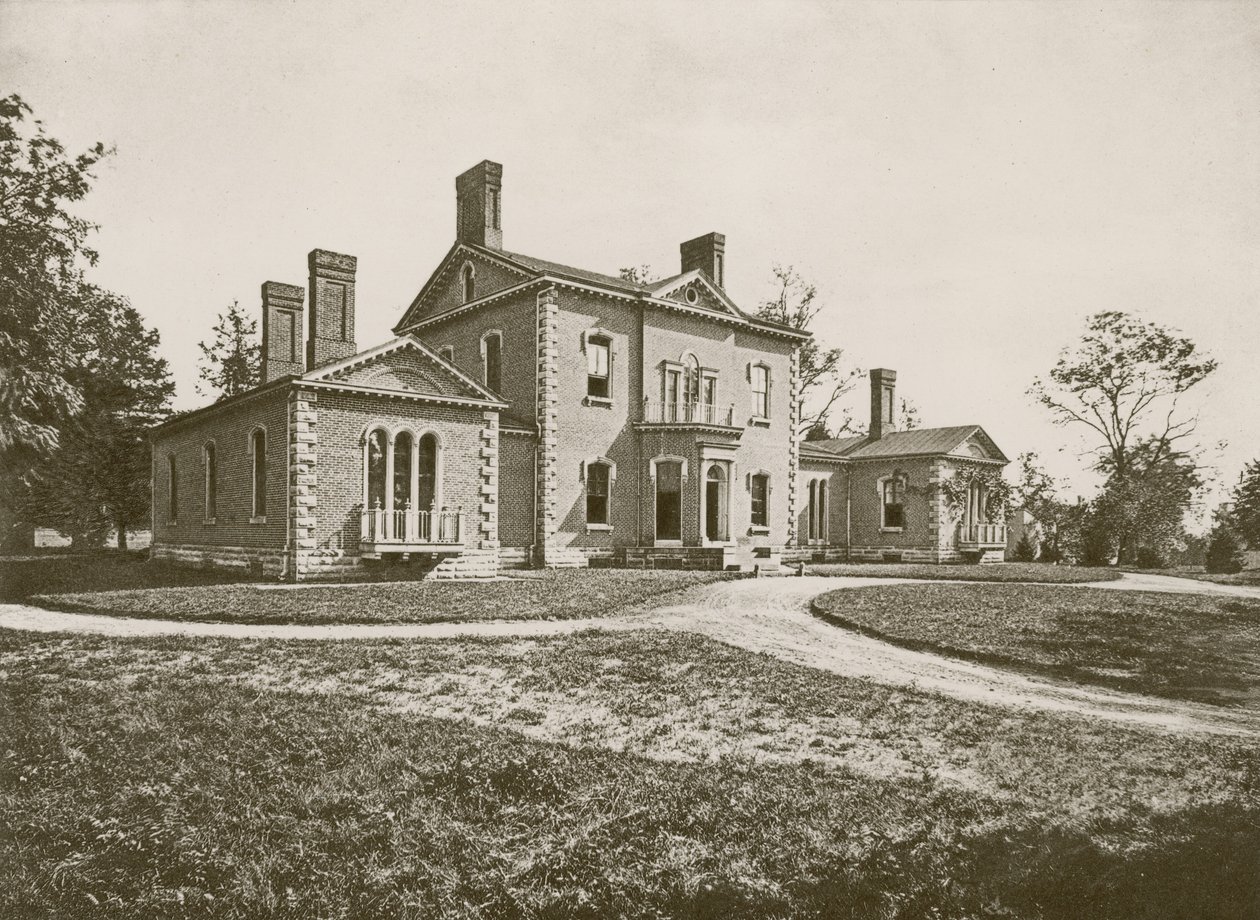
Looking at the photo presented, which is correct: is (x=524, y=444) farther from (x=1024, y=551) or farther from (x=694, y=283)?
(x=1024, y=551)

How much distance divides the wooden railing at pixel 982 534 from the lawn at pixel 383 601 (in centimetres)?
2190

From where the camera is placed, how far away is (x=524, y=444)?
26.0m

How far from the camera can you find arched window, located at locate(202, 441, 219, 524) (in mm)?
24578

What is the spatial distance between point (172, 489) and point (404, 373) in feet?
39.2

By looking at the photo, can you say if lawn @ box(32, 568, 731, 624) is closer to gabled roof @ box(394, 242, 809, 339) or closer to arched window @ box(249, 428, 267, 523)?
arched window @ box(249, 428, 267, 523)

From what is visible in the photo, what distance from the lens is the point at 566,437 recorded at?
2655cm

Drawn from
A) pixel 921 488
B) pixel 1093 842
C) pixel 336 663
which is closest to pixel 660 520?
pixel 921 488

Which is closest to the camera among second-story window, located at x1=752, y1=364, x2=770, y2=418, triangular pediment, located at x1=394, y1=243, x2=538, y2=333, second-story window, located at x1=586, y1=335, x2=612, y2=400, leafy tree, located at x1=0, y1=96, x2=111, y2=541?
leafy tree, located at x1=0, y1=96, x2=111, y2=541

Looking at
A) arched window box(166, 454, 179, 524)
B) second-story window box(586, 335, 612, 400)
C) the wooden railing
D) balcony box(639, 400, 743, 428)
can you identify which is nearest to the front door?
balcony box(639, 400, 743, 428)

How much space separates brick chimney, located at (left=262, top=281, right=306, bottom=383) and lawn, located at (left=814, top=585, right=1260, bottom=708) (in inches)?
639

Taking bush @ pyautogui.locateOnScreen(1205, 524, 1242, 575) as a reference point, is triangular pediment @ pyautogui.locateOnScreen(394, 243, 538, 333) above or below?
above

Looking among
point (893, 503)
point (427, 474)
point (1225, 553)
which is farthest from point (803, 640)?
point (1225, 553)

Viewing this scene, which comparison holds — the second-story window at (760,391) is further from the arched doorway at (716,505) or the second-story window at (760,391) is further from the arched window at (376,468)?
the arched window at (376,468)

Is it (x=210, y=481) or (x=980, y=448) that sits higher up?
(x=980, y=448)
